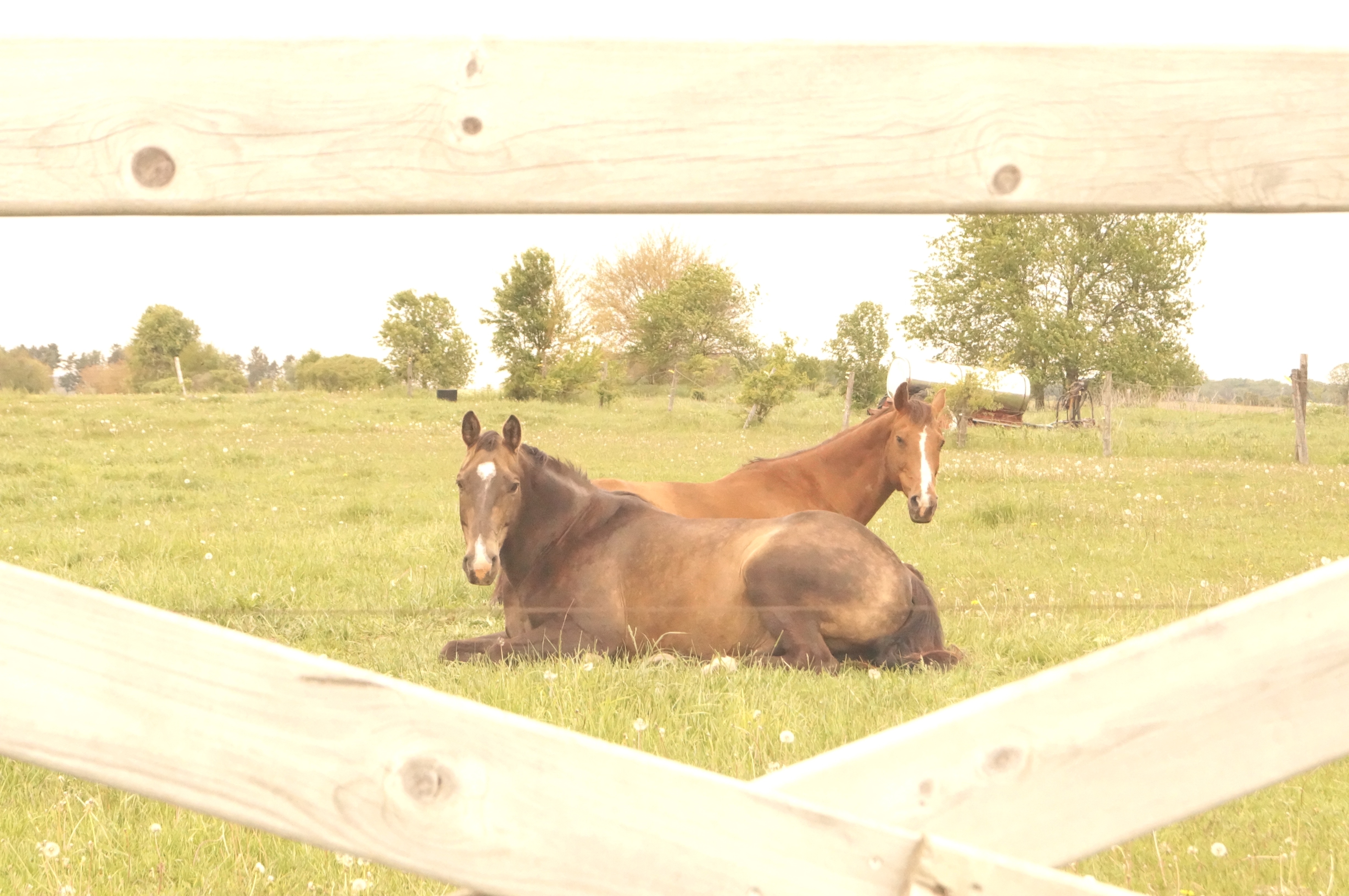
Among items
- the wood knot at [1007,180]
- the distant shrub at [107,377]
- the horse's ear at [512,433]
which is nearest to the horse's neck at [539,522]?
the horse's ear at [512,433]

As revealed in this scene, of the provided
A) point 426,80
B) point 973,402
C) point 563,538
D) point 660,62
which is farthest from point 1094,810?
point 973,402

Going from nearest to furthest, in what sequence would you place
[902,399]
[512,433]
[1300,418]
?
[512,433]
[902,399]
[1300,418]

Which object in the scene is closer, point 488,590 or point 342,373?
point 342,373

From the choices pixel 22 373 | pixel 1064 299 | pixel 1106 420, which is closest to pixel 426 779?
pixel 1064 299

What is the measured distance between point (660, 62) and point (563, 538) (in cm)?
510

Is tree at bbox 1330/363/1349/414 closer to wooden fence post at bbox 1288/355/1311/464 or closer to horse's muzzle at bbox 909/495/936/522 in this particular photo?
wooden fence post at bbox 1288/355/1311/464

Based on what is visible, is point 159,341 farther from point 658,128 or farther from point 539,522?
point 658,128

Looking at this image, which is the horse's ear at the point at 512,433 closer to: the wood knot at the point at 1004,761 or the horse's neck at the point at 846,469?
the horse's neck at the point at 846,469

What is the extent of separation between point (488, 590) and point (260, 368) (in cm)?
229

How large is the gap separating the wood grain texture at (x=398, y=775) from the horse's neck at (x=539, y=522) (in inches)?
192

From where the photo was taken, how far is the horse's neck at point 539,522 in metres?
6.41

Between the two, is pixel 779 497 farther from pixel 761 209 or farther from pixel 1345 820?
pixel 761 209

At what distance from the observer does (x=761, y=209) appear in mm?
1565

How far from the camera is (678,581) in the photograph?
242 inches
